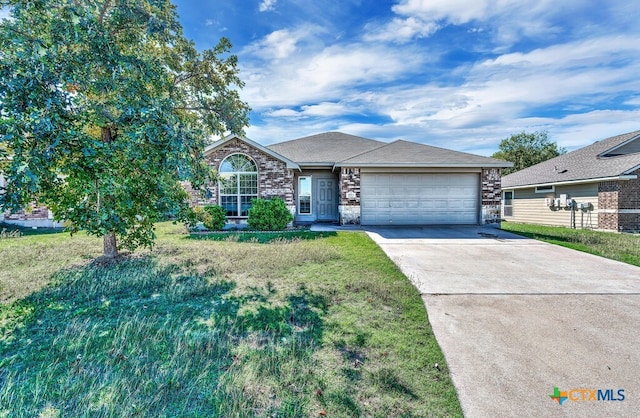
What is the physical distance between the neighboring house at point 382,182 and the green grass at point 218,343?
21.0 feet

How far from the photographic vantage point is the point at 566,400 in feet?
7.52

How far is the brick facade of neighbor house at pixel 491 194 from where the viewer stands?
487 inches

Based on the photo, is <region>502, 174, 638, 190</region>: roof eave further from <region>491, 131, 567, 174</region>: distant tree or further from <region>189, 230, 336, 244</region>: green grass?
<region>491, 131, 567, 174</region>: distant tree

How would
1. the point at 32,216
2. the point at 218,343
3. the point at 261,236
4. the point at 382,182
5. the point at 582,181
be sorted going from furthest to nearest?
the point at 32,216 < the point at 582,181 < the point at 382,182 < the point at 261,236 < the point at 218,343

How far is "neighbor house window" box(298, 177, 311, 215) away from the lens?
1395cm

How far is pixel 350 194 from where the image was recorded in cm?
1229

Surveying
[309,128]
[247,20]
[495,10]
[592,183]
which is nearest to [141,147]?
[247,20]

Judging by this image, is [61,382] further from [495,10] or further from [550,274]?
[495,10]

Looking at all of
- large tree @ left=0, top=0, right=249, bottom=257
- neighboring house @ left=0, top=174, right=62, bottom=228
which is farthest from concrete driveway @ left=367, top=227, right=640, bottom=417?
neighboring house @ left=0, top=174, right=62, bottom=228

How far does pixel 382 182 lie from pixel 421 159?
1.90 meters

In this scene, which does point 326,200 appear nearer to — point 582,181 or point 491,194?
point 491,194

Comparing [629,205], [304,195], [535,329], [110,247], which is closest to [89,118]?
[110,247]

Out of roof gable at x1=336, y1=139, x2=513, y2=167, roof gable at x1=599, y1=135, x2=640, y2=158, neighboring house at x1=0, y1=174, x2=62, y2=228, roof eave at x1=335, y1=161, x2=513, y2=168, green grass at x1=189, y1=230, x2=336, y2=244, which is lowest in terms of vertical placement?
green grass at x1=189, y1=230, x2=336, y2=244

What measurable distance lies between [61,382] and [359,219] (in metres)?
10.9
